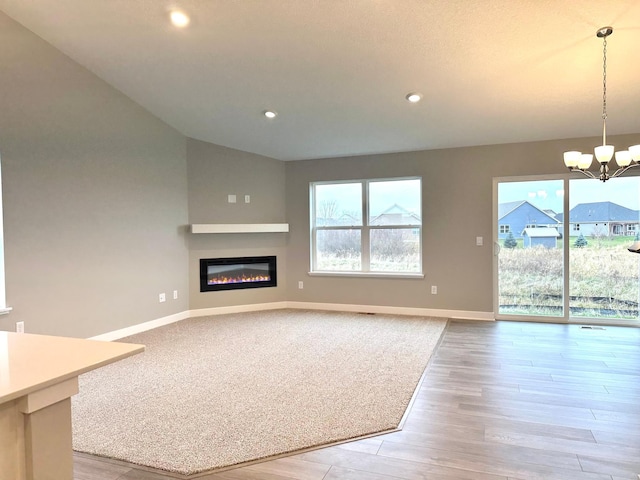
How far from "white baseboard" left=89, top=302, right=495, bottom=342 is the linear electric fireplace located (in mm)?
311

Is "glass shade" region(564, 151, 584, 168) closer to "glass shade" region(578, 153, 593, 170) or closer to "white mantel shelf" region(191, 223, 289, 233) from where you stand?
"glass shade" region(578, 153, 593, 170)

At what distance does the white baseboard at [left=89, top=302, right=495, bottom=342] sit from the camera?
16.6ft

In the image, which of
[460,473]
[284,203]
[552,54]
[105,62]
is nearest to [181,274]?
[284,203]

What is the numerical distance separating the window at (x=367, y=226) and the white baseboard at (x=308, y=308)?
540 millimetres

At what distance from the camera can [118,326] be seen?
15.1ft

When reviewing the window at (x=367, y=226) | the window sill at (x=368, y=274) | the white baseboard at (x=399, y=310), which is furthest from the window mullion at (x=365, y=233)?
the white baseboard at (x=399, y=310)

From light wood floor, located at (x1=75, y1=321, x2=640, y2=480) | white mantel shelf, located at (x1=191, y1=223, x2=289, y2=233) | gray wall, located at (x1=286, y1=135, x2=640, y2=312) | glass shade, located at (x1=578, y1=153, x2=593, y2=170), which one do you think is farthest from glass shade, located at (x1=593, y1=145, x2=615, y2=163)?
white mantel shelf, located at (x1=191, y1=223, x2=289, y2=233)

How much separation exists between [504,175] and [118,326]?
5128mm

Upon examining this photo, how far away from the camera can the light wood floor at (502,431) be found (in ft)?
6.59

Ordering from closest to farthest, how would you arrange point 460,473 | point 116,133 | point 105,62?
1. point 460,473
2. point 105,62
3. point 116,133

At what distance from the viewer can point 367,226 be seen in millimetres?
6066

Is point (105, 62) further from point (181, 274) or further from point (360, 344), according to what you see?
point (360, 344)

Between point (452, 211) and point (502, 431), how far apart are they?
11.7 ft

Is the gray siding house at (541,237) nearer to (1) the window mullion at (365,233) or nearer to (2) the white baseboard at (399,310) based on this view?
(2) the white baseboard at (399,310)
